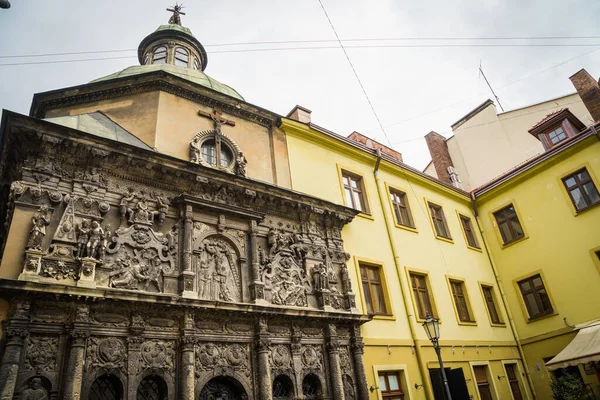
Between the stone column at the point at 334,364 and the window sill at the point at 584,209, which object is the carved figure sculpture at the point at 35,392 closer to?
the stone column at the point at 334,364

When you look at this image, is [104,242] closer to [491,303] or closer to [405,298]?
[405,298]

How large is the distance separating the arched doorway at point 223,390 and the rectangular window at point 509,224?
14743mm

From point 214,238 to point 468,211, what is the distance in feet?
46.9

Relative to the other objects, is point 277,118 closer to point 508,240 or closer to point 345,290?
point 345,290

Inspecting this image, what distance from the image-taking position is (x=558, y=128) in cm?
2045

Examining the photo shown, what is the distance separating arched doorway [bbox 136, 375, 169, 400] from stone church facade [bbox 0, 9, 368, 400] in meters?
0.02

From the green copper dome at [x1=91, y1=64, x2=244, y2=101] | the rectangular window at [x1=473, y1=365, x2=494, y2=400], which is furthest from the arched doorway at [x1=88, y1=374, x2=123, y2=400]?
the rectangular window at [x1=473, y1=365, x2=494, y2=400]

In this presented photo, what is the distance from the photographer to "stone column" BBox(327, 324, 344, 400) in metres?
11.2

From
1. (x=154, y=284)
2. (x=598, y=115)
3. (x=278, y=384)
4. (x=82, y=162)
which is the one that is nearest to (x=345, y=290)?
(x=278, y=384)

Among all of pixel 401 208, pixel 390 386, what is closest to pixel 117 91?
pixel 401 208

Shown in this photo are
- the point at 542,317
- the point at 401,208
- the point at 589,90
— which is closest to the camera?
the point at 542,317

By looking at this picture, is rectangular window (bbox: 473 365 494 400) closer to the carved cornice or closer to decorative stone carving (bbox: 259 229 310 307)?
decorative stone carving (bbox: 259 229 310 307)

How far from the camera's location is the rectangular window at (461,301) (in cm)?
1682

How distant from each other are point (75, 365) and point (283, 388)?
16.8ft
